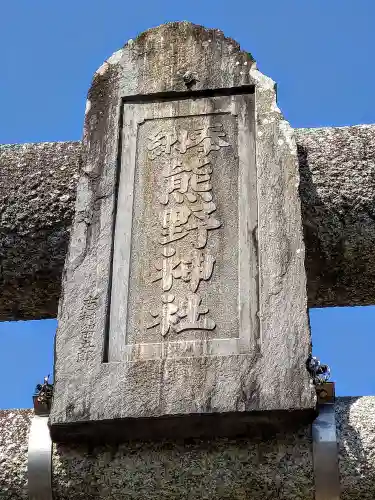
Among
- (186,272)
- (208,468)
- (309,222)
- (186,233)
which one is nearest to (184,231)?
(186,233)

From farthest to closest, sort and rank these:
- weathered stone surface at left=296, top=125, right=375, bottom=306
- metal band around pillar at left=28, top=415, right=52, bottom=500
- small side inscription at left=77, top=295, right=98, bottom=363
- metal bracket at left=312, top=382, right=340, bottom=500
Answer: weathered stone surface at left=296, top=125, right=375, bottom=306 → small side inscription at left=77, top=295, right=98, bottom=363 → metal band around pillar at left=28, top=415, right=52, bottom=500 → metal bracket at left=312, top=382, right=340, bottom=500

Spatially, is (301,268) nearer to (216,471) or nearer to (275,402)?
(275,402)

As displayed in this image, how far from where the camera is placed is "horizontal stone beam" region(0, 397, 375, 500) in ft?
11.0

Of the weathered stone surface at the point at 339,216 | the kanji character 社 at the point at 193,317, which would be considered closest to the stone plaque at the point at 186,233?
the kanji character 社 at the point at 193,317

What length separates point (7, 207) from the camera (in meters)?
4.30

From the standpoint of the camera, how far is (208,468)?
134 inches

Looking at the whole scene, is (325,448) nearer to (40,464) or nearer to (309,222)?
(40,464)

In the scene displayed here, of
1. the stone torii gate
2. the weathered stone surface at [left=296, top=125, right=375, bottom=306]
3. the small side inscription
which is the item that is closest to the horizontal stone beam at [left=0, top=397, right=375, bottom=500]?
the stone torii gate

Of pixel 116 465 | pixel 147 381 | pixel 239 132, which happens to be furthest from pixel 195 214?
pixel 116 465

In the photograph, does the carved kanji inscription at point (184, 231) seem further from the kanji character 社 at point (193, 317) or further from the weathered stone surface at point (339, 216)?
the weathered stone surface at point (339, 216)

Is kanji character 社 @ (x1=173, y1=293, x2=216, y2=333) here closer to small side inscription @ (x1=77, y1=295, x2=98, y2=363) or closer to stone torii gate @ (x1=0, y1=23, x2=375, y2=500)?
stone torii gate @ (x1=0, y1=23, x2=375, y2=500)

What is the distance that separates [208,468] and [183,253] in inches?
35.8

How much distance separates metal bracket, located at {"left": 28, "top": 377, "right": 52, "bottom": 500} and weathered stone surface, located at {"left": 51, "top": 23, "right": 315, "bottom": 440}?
0.07 m

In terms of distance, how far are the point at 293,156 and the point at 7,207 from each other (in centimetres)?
122
